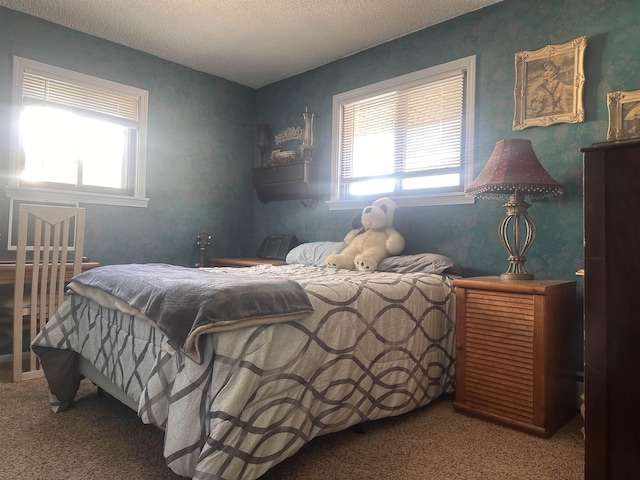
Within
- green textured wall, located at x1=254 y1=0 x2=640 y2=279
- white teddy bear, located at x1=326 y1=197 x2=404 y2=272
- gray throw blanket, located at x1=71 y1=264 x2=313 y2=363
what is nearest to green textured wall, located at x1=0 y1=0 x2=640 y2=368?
green textured wall, located at x1=254 y1=0 x2=640 y2=279

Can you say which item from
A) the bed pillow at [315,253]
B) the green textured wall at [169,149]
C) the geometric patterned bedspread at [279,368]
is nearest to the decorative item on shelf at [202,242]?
the green textured wall at [169,149]

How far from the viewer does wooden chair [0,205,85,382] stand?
2.53m

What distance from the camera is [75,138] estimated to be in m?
3.43

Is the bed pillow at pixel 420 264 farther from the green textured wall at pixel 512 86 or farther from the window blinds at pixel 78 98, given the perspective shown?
the window blinds at pixel 78 98

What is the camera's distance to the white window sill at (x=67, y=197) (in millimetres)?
3061

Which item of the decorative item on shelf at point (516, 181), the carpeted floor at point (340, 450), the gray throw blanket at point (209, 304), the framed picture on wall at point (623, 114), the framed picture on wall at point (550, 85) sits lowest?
the carpeted floor at point (340, 450)

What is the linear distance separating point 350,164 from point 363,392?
222 centimetres

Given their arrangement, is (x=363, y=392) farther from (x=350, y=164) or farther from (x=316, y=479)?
(x=350, y=164)

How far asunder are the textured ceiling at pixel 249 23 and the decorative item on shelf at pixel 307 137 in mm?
470

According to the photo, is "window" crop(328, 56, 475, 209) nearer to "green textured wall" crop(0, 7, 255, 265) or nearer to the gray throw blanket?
"green textured wall" crop(0, 7, 255, 265)

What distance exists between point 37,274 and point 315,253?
181 centimetres

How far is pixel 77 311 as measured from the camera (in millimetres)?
2162

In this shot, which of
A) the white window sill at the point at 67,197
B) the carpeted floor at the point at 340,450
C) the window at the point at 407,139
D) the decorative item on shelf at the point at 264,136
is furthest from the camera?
the decorative item on shelf at the point at 264,136

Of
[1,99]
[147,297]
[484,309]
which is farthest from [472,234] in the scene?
[1,99]
